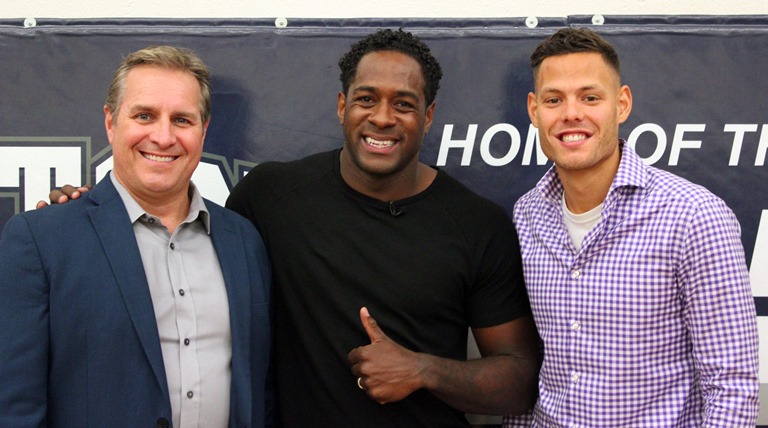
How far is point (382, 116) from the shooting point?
2162 millimetres

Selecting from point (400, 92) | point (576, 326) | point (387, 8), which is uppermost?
point (387, 8)

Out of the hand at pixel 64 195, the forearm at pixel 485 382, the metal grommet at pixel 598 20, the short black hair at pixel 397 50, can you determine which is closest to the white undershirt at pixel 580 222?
the forearm at pixel 485 382

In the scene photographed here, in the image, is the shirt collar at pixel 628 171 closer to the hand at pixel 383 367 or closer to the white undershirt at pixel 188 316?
the hand at pixel 383 367

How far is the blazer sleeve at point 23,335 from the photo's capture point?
65.7 inches

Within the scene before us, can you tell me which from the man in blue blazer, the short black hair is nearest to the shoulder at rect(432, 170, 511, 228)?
the short black hair

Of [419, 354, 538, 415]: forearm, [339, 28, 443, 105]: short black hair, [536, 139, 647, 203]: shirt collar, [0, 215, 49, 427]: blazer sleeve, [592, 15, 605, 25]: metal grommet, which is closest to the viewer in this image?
[0, 215, 49, 427]: blazer sleeve

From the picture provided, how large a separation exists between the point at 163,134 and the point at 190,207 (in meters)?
0.21

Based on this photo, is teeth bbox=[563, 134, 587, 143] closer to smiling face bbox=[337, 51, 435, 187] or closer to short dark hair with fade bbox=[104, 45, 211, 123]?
smiling face bbox=[337, 51, 435, 187]

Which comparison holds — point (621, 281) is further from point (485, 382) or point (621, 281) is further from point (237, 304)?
point (237, 304)

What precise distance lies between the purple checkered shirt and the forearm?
10 centimetres

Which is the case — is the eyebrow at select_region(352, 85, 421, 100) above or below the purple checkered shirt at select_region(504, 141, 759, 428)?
above

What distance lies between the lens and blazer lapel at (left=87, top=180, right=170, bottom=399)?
1764mm

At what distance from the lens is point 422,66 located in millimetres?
2238

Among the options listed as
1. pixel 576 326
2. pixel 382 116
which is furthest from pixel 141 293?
pixel 576 326
